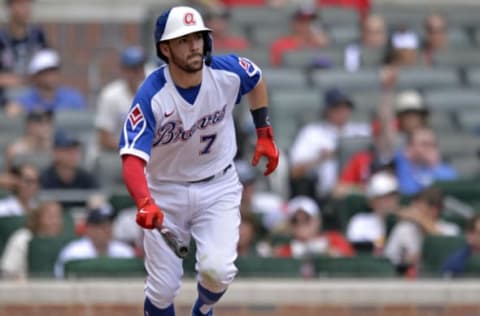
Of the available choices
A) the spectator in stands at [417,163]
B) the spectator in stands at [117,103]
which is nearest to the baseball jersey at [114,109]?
the spectator in stands at [117,103]

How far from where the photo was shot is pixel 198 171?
797 cm

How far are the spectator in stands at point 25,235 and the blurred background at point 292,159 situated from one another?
0.5 inches

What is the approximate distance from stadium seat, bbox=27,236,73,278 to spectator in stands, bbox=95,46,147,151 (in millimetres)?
1490

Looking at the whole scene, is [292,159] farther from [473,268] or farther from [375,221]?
[473,268]

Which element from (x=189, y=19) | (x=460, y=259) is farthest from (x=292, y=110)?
(x=189, y=19)

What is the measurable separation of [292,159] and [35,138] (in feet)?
6.48

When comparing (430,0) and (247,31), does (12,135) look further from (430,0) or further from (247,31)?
(430,0)

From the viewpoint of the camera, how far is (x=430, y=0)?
15.9 metres

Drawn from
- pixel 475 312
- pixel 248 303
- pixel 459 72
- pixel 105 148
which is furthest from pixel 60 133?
pixel 459 72

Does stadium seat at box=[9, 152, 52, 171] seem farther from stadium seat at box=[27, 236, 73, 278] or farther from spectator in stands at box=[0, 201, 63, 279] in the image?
stadium seat at box=[27, 236, 73, 278]

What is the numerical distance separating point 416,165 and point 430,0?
4336mm

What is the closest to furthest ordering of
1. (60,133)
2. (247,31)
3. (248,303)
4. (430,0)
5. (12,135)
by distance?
1. (248,303)
2. (60,133)
3. (12,135)
4. (247,31)
5. (430,0)

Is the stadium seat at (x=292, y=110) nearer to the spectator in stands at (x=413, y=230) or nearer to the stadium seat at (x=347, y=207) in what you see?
the stadium seat at (x=347, y=207)

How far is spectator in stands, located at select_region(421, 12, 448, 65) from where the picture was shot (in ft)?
46.5
